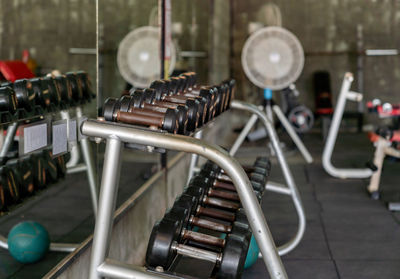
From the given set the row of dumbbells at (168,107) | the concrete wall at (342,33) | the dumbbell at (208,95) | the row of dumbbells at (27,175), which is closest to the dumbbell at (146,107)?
the row of dumbbells at (168,107)

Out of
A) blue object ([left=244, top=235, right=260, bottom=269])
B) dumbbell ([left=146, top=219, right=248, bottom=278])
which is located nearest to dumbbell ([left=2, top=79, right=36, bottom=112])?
dumbbell ([left=146, top=219, right=248, bottom=278])

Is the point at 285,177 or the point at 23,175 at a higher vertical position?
the point at 23,175

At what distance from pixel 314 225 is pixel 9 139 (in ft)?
7.13

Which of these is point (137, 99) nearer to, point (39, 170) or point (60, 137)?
point (60, 137)

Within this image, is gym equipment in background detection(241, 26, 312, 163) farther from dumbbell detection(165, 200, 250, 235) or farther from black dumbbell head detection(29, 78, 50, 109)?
dumbbell detection(165, 200, 250, 235)

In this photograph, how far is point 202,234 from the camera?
1535 mm

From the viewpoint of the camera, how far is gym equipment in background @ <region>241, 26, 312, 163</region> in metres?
4.69

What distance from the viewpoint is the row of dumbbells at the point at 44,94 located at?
5.61ft

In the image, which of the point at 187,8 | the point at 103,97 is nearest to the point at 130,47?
the point at 103,97

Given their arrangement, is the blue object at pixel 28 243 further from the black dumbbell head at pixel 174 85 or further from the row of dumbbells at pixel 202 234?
the black dumbbell head at pixel 174 85

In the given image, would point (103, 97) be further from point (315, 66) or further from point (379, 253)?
point (315, 66)

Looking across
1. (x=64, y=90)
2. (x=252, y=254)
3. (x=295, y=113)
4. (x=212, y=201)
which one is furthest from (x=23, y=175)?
(x=295, y=113)

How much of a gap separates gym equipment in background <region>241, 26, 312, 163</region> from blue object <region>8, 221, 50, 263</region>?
3.00 m

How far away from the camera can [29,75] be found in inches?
100
